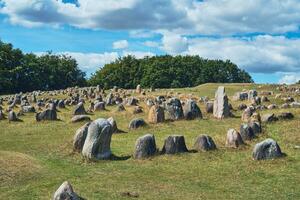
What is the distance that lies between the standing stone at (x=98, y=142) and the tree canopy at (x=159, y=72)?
78908 mm

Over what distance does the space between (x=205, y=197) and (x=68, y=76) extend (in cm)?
9597

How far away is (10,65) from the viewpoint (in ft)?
331

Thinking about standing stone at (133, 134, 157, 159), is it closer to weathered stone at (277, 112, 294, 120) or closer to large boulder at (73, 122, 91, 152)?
large boulder at (73, 122, 91, 152)

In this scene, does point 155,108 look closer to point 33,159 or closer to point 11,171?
point 33,159

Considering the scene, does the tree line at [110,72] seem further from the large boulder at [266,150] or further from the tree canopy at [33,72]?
the large boulder at [266,150]

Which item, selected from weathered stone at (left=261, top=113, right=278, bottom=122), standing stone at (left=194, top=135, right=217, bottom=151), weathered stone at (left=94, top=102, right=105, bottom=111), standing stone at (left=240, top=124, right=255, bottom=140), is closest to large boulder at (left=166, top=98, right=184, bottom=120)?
weathered stone at (left=261, top=113, right=278, bottom=122)

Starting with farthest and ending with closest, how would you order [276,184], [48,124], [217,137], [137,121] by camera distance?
[48,124] < [137,121] < [217,137] < [276,184]

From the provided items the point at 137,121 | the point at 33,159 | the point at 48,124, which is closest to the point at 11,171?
the point at 33,159

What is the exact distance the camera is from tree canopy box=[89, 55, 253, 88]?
106m

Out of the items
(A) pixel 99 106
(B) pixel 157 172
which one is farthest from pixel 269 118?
(A) pixel 99 106

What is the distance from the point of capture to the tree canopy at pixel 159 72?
106m

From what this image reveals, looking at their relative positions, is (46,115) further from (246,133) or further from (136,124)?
(246,133)

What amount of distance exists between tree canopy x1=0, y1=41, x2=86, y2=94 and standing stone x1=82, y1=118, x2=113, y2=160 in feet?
236

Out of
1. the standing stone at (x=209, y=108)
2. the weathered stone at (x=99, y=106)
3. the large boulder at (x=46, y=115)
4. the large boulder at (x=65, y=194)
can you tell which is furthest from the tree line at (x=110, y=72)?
the large boulder at (x=65, y=194)
